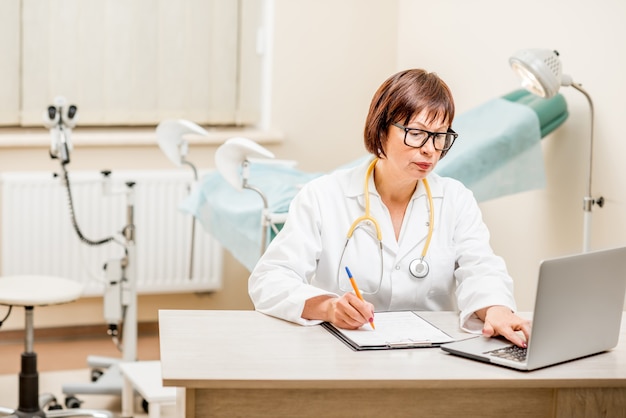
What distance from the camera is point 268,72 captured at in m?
4.49

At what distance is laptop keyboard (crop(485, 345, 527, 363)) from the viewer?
5.87 feet

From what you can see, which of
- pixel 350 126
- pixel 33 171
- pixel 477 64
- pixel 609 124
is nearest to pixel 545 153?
pixel 609 124

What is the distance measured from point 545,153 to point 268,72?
1.54 metres

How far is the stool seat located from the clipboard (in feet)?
4.74

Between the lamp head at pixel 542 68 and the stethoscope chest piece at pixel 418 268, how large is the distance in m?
0.81

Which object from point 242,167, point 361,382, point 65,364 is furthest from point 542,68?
point 65,364

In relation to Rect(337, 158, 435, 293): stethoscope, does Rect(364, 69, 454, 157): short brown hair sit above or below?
above

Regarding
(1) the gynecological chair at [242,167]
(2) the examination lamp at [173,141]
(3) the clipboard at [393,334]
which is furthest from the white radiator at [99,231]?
(3) the clipboard at [393,334]

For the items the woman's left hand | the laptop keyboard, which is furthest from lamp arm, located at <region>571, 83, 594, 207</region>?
the laptop keyboard

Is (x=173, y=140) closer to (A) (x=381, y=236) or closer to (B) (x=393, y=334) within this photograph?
(A) (x=381, y=236)

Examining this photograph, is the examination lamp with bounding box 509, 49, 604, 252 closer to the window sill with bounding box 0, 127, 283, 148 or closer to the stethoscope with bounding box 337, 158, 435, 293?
the stethoscope with bounding box 337, 158, 435, 293

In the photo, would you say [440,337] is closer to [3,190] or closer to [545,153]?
[545,153]

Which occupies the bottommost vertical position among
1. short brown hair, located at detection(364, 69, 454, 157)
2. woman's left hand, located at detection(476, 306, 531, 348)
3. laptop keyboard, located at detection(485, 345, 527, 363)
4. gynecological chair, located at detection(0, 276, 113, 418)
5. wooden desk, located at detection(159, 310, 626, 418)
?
gynecological chair, located at detection(0, 276, 113, 418)

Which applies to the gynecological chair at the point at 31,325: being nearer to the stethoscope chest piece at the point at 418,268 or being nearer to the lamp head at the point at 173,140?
the lamp head at the point at 173,140
